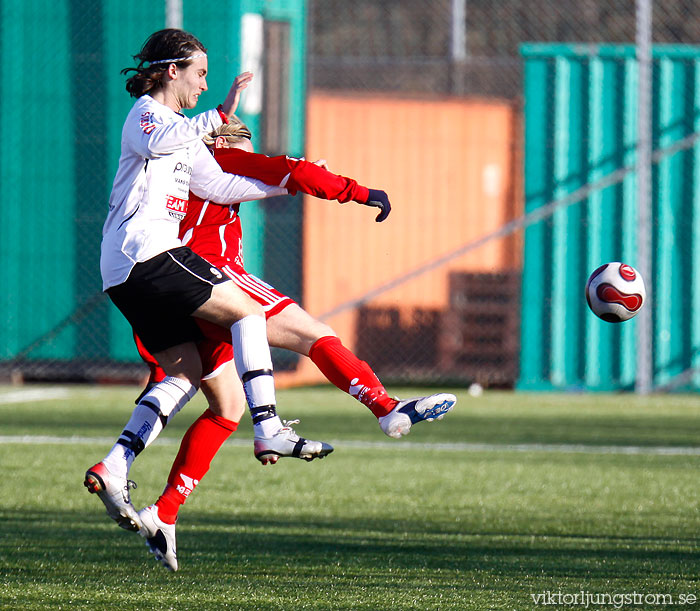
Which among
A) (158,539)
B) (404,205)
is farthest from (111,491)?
(404,205)

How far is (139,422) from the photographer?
5.12 metres

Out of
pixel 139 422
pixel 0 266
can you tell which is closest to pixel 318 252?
pixel 0 266

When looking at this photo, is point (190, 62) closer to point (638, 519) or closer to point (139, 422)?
point (139, 422)

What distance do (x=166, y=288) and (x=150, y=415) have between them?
0.57 m

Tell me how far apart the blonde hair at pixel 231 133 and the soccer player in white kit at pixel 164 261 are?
26 centimetres

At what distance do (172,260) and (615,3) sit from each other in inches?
973

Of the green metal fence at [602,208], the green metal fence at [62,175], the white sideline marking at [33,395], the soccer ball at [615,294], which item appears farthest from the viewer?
the green metal fence at [62,175]

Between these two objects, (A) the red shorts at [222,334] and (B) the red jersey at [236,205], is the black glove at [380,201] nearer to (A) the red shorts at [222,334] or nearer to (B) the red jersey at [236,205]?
(B) the red jersey at [236,205]

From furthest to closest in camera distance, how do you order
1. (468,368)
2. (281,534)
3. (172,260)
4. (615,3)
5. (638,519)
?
1. (615,3)
2. (468,368)
3. (638,519)
4. (281,534)
5. (172,260)

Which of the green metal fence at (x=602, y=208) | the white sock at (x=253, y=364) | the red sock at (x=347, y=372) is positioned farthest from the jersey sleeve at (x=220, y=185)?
the green metal fence at (x=602, y=208)

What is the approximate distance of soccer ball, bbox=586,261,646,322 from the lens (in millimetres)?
6273

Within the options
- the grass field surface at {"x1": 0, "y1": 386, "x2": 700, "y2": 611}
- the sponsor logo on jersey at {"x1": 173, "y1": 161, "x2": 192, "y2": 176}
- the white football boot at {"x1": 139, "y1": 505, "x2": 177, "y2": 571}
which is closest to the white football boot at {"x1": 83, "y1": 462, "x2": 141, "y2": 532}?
the white football boot at {"x1": 139, "y1": 505, "x2": 177, "y2": 571}

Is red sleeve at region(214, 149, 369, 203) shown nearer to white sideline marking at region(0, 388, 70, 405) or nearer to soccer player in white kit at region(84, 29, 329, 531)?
soccer player in white kit at region(84, 29, 329, 531)

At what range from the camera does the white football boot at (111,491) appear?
4793 mm
